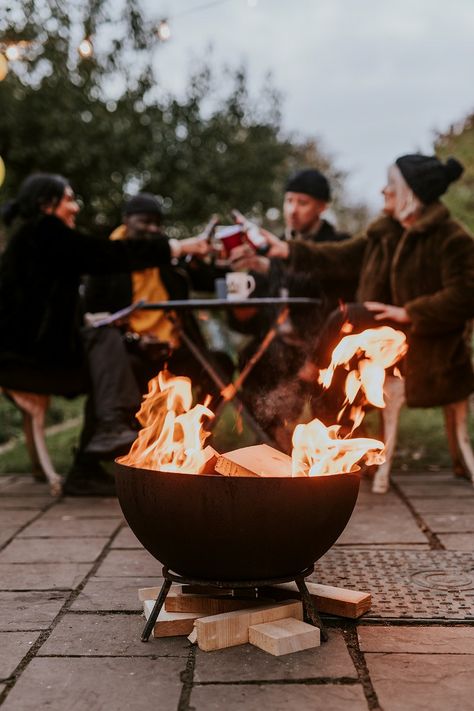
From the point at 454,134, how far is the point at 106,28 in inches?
153

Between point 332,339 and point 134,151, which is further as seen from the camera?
point 134,151

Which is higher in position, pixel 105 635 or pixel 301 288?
pixel 301 288

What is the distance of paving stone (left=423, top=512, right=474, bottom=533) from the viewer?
3.60 meters

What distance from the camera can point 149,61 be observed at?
10891mm

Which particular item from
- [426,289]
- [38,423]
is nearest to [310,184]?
[426,289]

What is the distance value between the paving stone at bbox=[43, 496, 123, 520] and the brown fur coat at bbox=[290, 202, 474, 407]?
5.87 feet

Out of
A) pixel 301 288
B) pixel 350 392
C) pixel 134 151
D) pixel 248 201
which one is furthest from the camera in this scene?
pixel 248 201

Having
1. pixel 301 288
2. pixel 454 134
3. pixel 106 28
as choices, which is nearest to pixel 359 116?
pixel 454 134

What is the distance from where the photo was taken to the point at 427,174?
4.45 metres

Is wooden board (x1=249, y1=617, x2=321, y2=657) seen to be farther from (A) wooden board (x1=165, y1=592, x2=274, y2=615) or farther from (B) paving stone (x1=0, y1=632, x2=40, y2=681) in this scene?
(B) paving stone (x1=0, y1=632, x2=40, y2=681)

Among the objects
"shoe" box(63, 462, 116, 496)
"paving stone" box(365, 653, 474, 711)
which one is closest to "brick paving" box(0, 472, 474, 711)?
"paving stone" box(365, 653, 474, 711)

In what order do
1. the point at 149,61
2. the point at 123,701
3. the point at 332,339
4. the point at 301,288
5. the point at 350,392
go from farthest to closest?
the point at 149,61
the point at 301,288
the point at 332,339
the point at 350,392
the point at 123,701

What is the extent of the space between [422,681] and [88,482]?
293 cm

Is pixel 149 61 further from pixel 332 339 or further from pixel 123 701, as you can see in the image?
pixel 123 701
